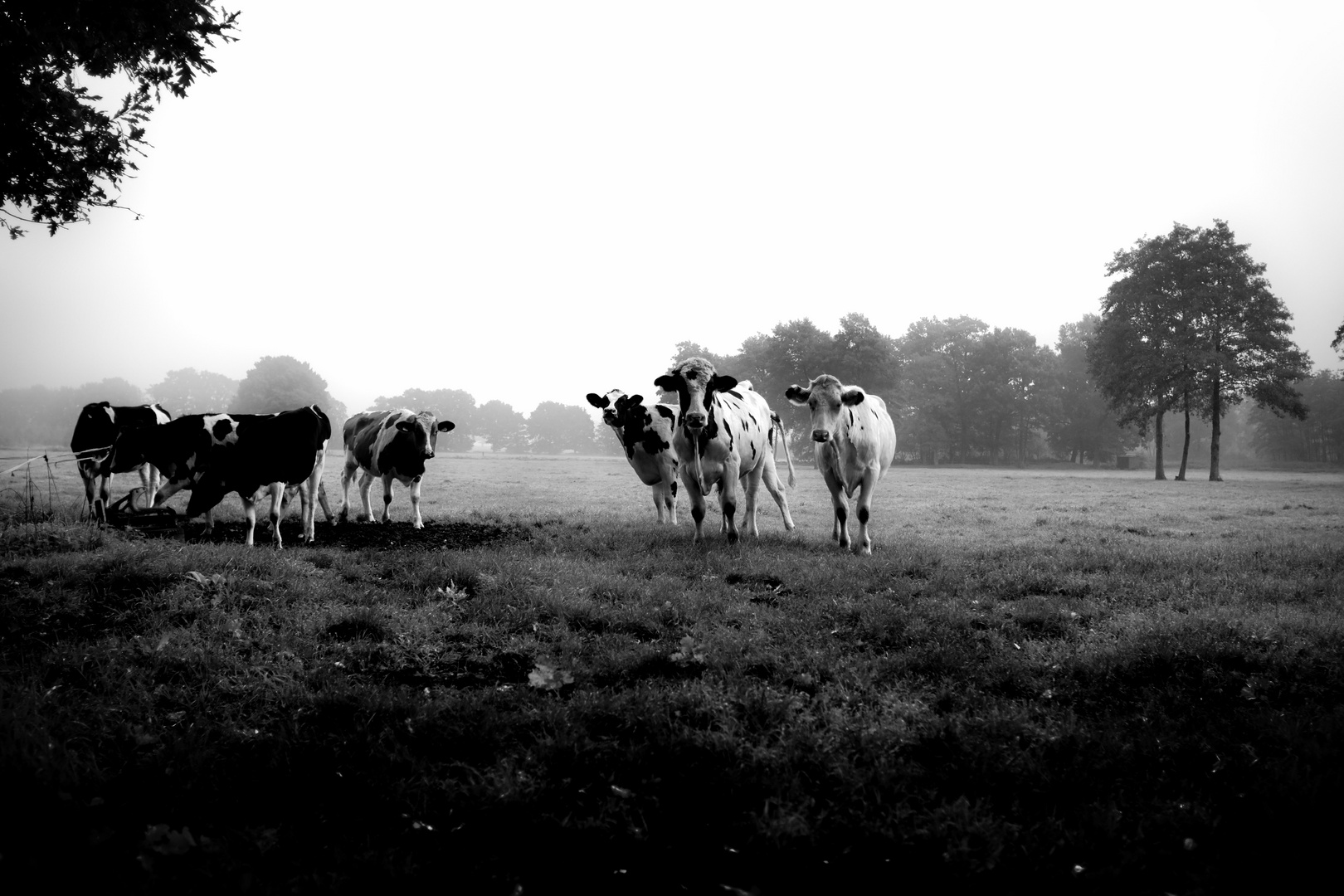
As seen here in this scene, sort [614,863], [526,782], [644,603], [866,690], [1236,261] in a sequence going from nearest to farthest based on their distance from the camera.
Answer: [614,863], [526,782], [866,690], [644,603], [1236,261]

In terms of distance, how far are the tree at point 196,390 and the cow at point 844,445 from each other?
4501 inches

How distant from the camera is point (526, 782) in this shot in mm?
3338

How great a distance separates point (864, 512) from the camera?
988 cm

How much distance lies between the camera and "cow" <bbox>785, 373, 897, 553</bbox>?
31.8 feet

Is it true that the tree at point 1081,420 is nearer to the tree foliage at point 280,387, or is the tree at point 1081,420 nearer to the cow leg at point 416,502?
the cow leg at point 416,502

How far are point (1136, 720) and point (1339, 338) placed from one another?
3393 centimetres

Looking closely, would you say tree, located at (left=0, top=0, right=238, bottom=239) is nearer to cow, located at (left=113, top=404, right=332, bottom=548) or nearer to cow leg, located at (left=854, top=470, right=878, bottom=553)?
cow, located at (left=113, top=404, right=332, bottom=548)

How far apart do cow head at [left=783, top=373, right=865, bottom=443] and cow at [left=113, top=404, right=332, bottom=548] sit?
734cm

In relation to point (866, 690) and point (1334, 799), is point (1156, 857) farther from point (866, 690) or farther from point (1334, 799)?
point (866, 690)

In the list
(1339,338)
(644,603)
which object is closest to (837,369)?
(1339,338)

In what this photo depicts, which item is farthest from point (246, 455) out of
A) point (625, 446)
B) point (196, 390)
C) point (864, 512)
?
point (196, 390)

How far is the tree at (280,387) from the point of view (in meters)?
71.2

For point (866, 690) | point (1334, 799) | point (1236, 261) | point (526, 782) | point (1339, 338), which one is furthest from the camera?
point (1236, 261)

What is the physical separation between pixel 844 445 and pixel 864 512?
3.56 feet
